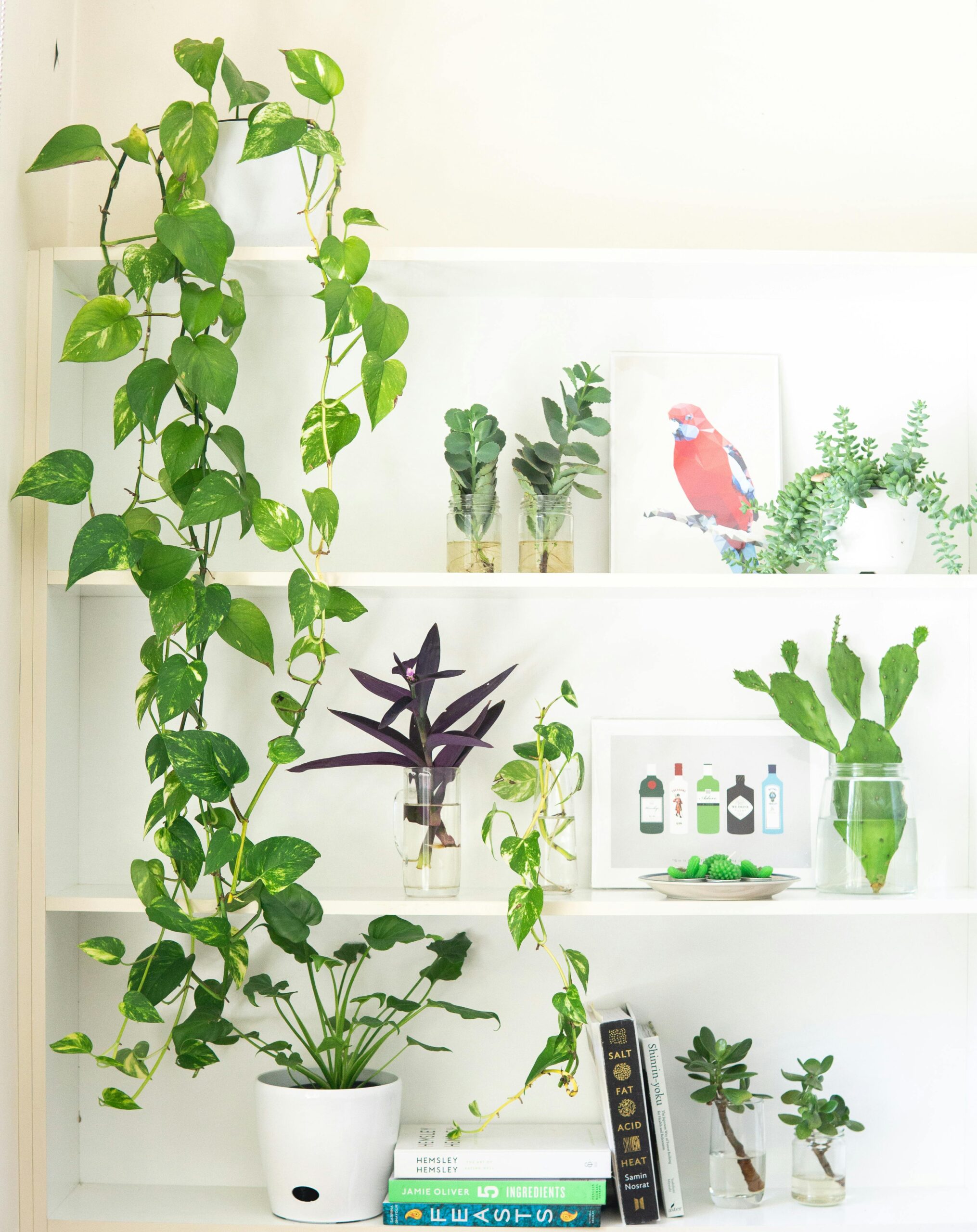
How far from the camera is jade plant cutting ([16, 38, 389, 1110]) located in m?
1.25

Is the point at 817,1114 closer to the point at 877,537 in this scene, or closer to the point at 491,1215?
the point at 491,1215

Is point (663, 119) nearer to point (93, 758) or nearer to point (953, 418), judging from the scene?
point (953, 418)

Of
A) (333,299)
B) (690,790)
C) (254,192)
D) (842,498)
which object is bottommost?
(690,790)

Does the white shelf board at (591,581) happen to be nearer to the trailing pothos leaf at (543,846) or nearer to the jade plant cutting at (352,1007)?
the trailing pothos leaf at (543,846)

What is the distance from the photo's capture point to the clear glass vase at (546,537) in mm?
1437

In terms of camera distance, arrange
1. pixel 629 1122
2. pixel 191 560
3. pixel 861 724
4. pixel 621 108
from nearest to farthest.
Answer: pixel 191 560, pixel 629 1122, pixel 861 724, pixel 621 108

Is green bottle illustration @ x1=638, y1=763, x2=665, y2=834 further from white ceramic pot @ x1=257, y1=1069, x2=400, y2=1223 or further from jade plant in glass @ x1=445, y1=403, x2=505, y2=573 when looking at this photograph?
white ceramic pot @ x1=257, y1=1069, x2=400, y2=1223

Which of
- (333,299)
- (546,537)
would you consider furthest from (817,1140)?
(333,299)

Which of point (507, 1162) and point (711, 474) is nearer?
point (507, 1162)

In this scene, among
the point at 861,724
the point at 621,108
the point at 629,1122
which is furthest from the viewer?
the point at 621,108

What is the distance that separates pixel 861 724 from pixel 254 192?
104cm

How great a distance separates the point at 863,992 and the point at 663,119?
1.26 meters

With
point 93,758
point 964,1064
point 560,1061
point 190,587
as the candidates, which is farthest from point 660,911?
point 93,758

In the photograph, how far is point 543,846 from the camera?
1.46 metres
